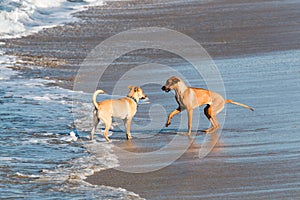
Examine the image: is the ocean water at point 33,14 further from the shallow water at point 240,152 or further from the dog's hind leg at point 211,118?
the dog's hind leg at point 211,118

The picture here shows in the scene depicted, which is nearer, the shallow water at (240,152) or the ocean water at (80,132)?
the shallow water at (240,152)

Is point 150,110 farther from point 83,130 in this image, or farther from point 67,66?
point 67,66

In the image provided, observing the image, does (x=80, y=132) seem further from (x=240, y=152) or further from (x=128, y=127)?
(x=240, y=152)

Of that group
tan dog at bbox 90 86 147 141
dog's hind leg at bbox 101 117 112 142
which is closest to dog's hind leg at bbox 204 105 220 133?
tan dog at bbox 90 86 147 141

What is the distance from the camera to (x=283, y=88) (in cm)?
1213

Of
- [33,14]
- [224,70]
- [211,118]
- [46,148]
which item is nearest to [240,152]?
[211,118]

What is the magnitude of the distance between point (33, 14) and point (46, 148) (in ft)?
63.7

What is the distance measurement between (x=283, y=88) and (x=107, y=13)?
1558 centimetres

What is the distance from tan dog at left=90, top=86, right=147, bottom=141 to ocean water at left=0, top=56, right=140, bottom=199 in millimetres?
284

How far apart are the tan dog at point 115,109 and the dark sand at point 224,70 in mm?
557

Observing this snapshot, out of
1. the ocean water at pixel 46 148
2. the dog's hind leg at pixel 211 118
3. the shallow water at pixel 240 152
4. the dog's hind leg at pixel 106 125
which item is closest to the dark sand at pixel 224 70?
the shallow water at pixel 240 152

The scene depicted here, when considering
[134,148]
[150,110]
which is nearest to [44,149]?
[134,148]

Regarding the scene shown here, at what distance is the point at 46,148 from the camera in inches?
355

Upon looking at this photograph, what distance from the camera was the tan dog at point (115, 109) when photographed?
9.52m
